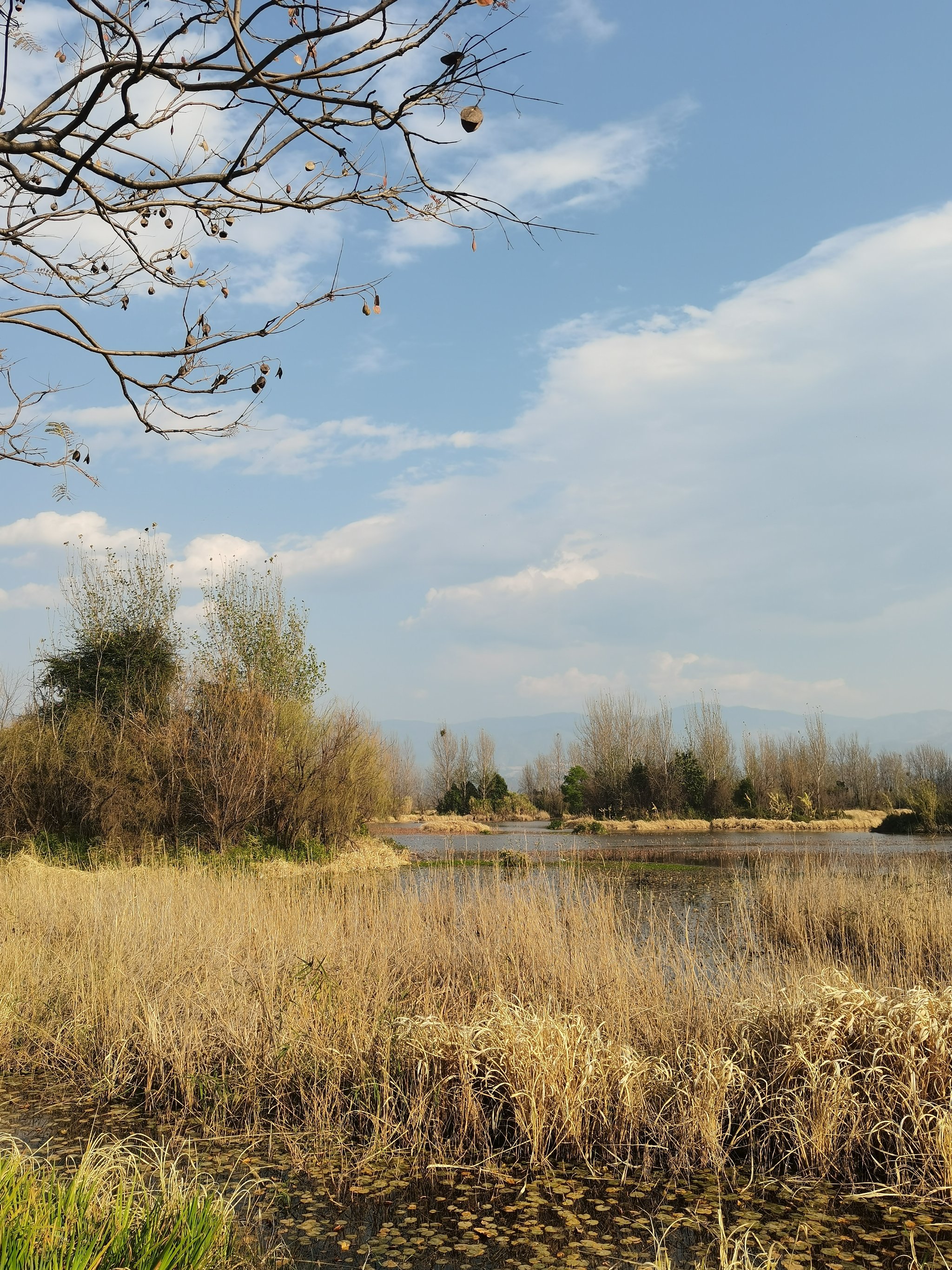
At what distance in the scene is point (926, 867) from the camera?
12.9m

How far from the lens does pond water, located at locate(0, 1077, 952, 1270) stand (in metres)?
3.17

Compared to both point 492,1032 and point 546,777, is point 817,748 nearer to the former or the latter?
point 546,777

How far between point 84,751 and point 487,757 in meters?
32.5

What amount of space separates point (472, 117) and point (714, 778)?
1544 inches

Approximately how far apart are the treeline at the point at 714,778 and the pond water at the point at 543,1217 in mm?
29074

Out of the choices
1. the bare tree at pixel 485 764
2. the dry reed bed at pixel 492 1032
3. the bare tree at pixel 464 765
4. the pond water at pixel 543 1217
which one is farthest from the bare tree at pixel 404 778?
the pond water at pixel 543 1217

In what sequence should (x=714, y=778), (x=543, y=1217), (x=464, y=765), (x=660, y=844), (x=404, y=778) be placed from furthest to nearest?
(x=404, y=778), (x=464, y=765), (x=714, y=778), (x=660, y=844), (x=543, y=1217)

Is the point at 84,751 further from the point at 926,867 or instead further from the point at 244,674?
the point at 926,867

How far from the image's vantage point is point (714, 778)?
39.8 meters

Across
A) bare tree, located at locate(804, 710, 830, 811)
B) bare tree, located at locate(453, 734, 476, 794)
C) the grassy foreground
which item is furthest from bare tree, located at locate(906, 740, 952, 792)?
the grassy foreground

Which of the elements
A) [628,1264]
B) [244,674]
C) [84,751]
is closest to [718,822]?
[244,674]

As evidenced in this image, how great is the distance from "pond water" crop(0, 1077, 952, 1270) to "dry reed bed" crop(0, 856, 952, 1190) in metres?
0.19

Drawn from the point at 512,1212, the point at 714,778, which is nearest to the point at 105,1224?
the point at 512,1212

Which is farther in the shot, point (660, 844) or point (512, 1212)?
point (660, 844)
